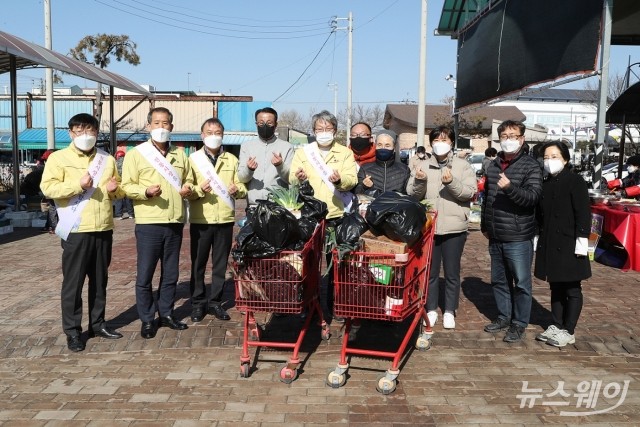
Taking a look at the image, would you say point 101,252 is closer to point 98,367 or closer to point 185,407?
point 98,367

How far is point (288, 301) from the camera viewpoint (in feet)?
14.8

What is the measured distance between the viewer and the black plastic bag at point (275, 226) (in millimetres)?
4523

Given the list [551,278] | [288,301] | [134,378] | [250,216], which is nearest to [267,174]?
[250,216]

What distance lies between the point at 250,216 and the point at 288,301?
0.76m

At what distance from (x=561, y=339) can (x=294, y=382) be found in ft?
8.60

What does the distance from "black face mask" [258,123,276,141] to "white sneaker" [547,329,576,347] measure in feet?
11.3

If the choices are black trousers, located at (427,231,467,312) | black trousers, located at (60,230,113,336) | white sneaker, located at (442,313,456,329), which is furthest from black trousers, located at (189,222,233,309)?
white sneaker, located at (442,313,456,329)

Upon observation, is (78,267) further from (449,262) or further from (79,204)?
(449,262)

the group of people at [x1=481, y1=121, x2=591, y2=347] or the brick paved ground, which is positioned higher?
the group of people at [x1=481, y1=121, x2=591, y2=347]

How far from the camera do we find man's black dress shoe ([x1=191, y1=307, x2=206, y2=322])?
6098mm

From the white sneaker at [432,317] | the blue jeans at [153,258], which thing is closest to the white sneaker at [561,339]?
the white sneaker at [432,317]

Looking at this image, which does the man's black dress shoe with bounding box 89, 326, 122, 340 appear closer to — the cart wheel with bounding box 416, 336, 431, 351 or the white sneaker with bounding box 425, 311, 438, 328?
the cart wheel with bounding box 416, 336, 431, 351

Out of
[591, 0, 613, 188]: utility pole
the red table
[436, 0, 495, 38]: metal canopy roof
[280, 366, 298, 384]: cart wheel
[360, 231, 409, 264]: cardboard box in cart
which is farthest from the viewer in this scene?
[436, 0, 495, 38]: metal canopy roof

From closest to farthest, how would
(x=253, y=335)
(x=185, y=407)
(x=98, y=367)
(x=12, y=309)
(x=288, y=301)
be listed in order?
(x=185, y=407), (x=288, y=301), (x=98, y=367), (x=253, y=335), (x=12, y=309)
